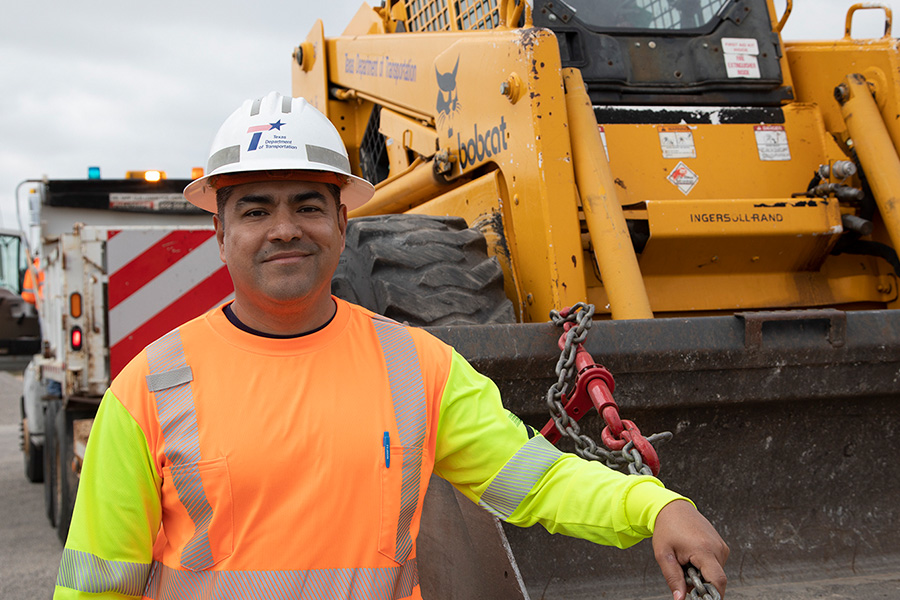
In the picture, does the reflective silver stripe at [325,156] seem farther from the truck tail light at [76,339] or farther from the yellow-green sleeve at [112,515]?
the truck tail light at [76,339]

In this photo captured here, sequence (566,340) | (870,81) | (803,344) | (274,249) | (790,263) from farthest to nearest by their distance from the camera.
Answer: (870,81) → (790,263) → (803,344) → (566,340) → (274,249)

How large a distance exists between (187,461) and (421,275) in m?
1.53

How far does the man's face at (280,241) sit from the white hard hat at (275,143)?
5 centimetres

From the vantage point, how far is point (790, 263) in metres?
3.57

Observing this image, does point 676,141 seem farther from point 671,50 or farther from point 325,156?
point 325,156

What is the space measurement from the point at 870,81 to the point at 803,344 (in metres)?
1.79

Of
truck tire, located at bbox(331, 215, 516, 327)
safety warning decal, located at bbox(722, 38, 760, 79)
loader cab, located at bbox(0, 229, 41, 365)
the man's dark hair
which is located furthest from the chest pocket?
loader cab, located at bbox(0, 229, 41, 365)

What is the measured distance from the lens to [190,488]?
1515 mm

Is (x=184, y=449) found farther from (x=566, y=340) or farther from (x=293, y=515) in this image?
(x=566, y=340)

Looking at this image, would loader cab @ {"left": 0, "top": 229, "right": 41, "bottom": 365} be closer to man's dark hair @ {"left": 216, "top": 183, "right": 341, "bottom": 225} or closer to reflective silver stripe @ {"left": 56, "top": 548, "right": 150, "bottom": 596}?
man's dark hair @ {"left": 216, "top": 183, "right": 341, "bottom": 225}

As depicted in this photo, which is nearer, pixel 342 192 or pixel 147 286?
pixel 342 192

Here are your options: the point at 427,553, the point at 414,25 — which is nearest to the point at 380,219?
the point at 427,553

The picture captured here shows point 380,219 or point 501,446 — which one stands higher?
point 380,219

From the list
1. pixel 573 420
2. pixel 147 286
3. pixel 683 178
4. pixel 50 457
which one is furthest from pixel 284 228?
pixel 50 457
